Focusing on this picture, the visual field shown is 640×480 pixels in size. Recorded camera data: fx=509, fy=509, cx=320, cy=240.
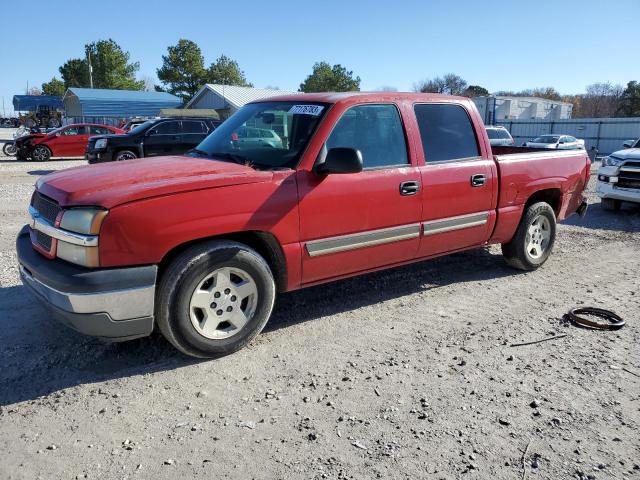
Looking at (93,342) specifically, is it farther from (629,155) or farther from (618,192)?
(629,155)

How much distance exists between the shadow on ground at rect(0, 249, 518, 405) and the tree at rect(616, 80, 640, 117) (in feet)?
220

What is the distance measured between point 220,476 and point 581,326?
328 centimetres

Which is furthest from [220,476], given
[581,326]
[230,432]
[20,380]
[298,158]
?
[581,326]

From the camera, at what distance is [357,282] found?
5.34 metres

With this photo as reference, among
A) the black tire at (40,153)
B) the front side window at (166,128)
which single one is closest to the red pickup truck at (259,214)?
the front side window at (166,128)

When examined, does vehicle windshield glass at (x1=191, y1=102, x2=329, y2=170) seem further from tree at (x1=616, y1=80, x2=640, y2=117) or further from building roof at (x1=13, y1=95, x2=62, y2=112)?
building roof at (x1=13, y1=95, x2=62, y2=112)

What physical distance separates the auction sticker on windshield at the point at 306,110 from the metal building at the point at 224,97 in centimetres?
3940

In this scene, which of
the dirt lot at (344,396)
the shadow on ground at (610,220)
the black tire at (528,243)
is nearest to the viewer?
the dirt lot at (344,396)

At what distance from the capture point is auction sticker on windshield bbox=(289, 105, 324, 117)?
4152 mm

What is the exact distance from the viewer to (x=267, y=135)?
14.2ft

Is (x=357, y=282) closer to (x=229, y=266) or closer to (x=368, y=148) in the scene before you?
(x=368, y=148)

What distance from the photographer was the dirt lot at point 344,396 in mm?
2604

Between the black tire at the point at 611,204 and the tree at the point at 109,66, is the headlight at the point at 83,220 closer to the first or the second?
the black tire at the point at 611,204

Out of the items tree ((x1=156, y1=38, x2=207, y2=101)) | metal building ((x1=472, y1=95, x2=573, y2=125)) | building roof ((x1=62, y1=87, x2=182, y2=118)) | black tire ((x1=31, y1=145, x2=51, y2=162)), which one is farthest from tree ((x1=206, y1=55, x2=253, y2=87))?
black tire ((x1=31, y1=145, x2=51, y2=162))
